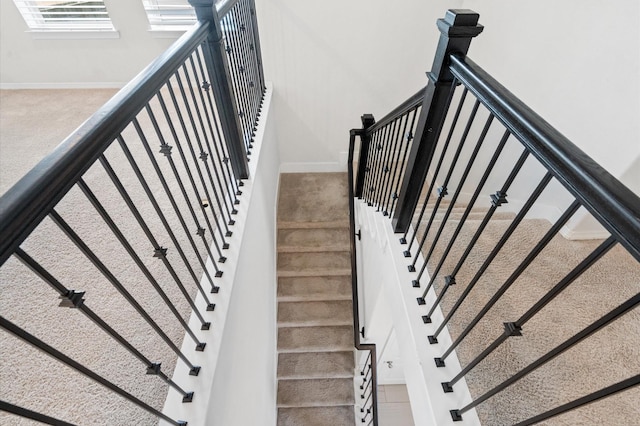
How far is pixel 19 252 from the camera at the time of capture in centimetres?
47

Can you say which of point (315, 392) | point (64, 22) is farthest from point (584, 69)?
point (64, 22)

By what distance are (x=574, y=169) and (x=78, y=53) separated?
4.50 metres

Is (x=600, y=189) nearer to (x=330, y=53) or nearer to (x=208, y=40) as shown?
(x=208, y=40)

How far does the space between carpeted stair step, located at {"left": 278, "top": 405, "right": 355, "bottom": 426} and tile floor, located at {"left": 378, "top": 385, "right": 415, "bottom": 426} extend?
0.84m

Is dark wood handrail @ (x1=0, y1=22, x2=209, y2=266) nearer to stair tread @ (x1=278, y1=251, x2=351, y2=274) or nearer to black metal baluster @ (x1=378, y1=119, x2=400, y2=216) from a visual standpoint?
black metal baluster @ (x1=378, y1=119, x2=400, y2=216)

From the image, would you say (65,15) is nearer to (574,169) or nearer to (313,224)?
(313,224)

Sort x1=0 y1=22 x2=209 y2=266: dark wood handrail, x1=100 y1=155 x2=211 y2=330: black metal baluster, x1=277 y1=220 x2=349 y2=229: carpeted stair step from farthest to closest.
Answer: x1=277 y1=220 x2=349 y2=229: carpeted stair step < x1=100 y1=155 x2=211 y2=330: black metal baluster < x1=0 y1=22 x2=209 y2=266: dark wood handrail

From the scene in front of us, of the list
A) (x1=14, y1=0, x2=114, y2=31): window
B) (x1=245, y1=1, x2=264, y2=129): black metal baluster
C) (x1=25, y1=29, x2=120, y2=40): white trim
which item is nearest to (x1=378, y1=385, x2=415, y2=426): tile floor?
(x1=245, y1=1, x2=264, y2=129): black metal baluster

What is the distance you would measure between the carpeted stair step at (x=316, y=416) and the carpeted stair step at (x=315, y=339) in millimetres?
614

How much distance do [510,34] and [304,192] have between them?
271 cm

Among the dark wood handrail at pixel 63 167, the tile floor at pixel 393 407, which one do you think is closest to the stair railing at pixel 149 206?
the dark wood handrail at pixel 63 167

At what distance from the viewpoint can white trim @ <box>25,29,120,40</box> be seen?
3232 millimetres

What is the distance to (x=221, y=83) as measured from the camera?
1.59 meters

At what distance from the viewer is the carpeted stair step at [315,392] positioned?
3273mm
